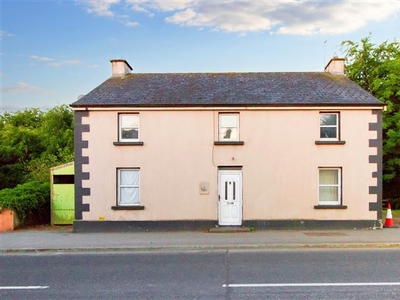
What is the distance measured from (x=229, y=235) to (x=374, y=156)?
657cm

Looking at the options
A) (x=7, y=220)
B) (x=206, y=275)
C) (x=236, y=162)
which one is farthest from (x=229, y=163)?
(x=7, y=220)

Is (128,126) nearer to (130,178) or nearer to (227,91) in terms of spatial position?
(130,178)

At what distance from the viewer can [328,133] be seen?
1492 cm

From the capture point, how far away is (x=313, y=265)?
9.05 metres

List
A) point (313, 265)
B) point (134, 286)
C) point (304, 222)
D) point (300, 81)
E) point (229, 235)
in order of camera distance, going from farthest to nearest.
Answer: point (300, 81) < point (304, 222) < point (229, 235) < point (313, 265) < point (134, 286)

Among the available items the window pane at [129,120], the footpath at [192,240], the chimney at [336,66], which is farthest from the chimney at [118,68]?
the chimney at [336,66]

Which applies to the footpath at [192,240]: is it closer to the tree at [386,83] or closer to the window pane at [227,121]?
the window pane at [227,121]

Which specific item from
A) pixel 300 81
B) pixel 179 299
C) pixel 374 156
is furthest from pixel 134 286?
pixel 300 81

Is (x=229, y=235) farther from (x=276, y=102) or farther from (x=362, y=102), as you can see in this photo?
(x=362, y=102)

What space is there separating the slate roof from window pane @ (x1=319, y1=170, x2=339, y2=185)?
2.68 meters

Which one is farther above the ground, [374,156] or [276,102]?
[276,102]

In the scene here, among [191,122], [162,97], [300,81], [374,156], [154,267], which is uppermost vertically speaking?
[300,81]

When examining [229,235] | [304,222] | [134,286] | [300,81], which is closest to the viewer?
[134,286]

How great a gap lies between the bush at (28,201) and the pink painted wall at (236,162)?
10.0 feet
